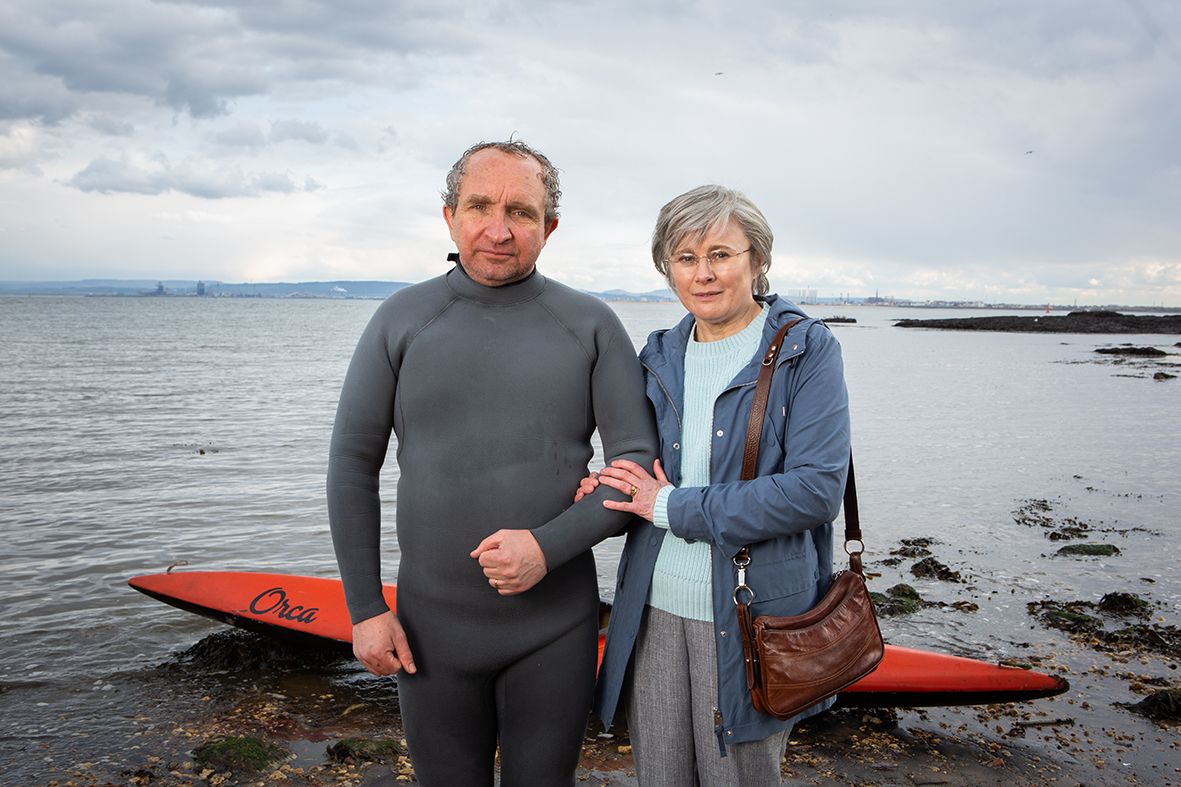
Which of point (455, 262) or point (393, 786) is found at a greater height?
point (455, 262)

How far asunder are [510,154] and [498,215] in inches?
7.5

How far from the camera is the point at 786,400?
253 cm

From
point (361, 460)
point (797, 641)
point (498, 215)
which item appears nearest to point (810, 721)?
point (797, 641)

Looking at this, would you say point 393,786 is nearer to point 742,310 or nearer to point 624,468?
point 624,468

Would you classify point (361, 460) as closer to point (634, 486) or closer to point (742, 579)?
point (634, 486)

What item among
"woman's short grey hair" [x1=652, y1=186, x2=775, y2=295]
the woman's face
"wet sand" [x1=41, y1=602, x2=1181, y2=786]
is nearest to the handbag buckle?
the woman's face

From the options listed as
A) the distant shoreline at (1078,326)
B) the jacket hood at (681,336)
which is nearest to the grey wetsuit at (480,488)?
the jacket hood at (681,336)

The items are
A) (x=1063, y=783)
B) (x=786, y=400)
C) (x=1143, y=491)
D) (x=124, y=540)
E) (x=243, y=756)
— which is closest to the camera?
(x=786, y=400)

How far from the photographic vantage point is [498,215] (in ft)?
8.42

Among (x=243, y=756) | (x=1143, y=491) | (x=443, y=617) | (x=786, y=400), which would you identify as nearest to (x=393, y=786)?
(x=243, y=756)

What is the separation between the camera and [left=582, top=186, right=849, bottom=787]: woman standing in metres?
2.46

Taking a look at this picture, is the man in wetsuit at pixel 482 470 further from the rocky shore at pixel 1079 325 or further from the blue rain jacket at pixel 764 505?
the rocky shore at pixel 1079 325

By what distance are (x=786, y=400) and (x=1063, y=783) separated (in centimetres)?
335

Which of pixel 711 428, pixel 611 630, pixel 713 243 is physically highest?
pixel 713 243
